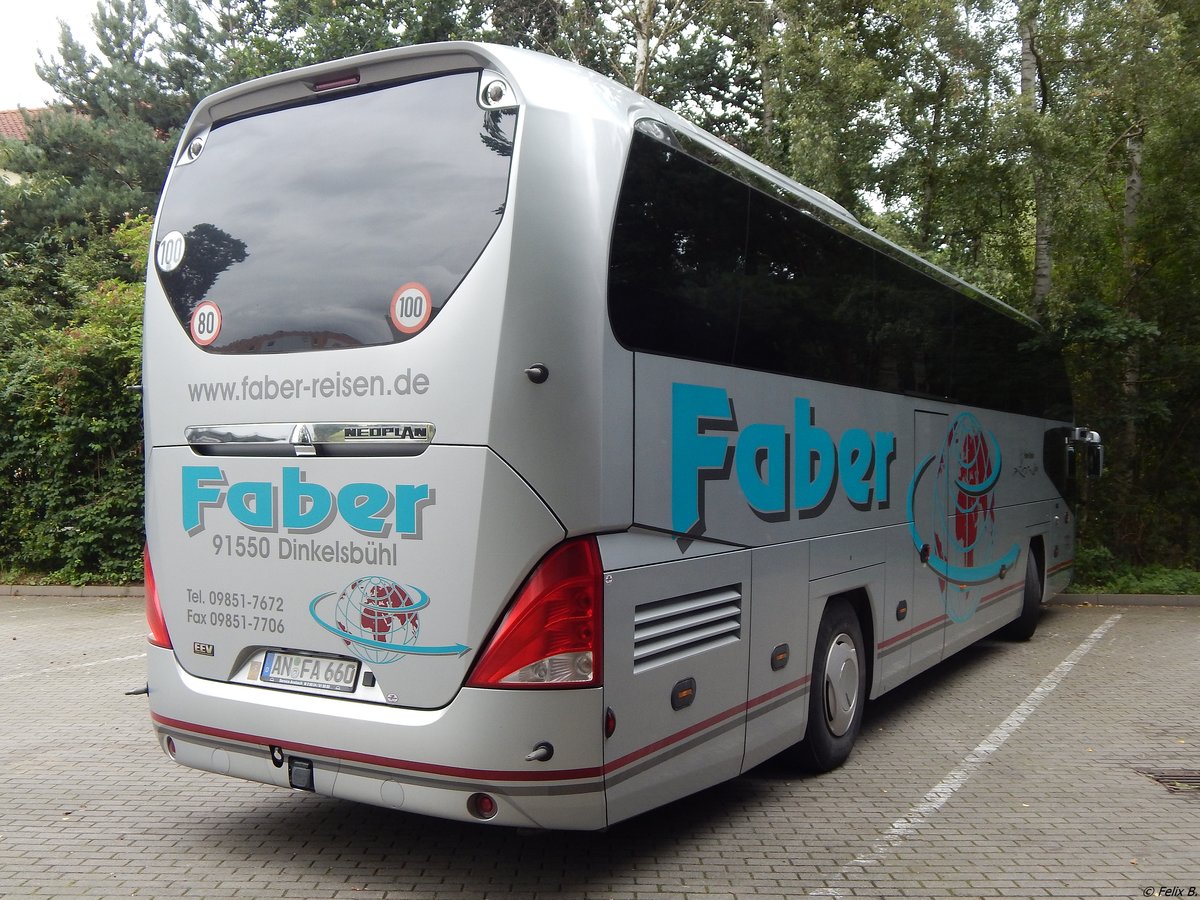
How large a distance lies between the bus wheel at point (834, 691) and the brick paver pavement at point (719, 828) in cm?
16

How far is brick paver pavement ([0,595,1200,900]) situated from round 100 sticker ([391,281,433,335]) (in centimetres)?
231

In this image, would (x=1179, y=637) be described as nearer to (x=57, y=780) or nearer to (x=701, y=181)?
(x=701, y=181)

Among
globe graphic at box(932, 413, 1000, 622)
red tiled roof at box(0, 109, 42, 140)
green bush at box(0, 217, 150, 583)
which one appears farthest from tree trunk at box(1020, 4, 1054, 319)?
red tiled roof at box(0, 109, 42, 140)

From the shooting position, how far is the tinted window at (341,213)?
13.9ft

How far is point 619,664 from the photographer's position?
14.0ft

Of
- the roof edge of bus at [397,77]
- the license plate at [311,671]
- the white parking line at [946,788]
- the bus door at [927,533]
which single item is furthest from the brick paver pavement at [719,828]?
the roof edge of bus at [397,77]

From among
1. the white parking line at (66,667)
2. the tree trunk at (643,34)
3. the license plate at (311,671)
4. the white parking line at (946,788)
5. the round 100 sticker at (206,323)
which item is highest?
the tree trunk at (643,34)

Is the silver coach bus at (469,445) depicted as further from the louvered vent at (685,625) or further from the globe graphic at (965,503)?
the globe graphic at (965,503)

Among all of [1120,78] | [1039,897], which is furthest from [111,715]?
[1120,78]

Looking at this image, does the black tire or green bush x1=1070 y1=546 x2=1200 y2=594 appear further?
green bush x1=1070 y1=546 x2=1200 y2=594

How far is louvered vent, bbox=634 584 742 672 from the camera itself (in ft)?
14.6

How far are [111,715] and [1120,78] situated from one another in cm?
1391

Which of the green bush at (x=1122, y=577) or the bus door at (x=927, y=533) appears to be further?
the green bush at (x=1122, y=577)

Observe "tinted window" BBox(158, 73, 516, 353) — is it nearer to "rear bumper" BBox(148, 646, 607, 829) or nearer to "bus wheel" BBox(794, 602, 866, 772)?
"rear bumper" BBox(148, 646, 607, 829)
